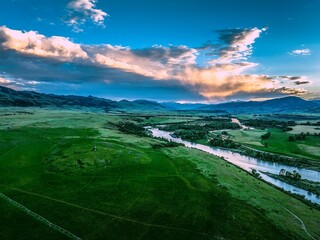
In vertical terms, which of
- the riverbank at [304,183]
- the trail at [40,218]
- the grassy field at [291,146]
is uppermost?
the grassy field at [291,146]

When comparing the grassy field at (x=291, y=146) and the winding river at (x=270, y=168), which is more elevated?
the grassy field at (x=291, y=146)

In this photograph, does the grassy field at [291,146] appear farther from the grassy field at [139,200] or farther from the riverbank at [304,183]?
the grassy field at [139,200]

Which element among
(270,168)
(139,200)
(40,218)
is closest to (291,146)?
(270,168)

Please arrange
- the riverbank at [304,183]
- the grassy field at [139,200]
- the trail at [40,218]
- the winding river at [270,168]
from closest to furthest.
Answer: the trail at [40,218]
the grassy field at [139,200]
the winding river at [270,168]
the riverbank at [304,183]

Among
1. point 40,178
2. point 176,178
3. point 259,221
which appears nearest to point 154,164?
point 176,178

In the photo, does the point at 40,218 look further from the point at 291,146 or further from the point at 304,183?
Answer: the point at 291,146

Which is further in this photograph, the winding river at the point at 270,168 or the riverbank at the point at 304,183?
the riverbank at the point at 304,183

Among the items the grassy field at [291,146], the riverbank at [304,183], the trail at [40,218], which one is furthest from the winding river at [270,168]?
the trail at [40,218]

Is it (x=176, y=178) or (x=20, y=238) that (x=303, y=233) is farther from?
(x=20, y=238)

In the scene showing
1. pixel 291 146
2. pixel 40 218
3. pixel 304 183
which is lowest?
pixel 40 218
